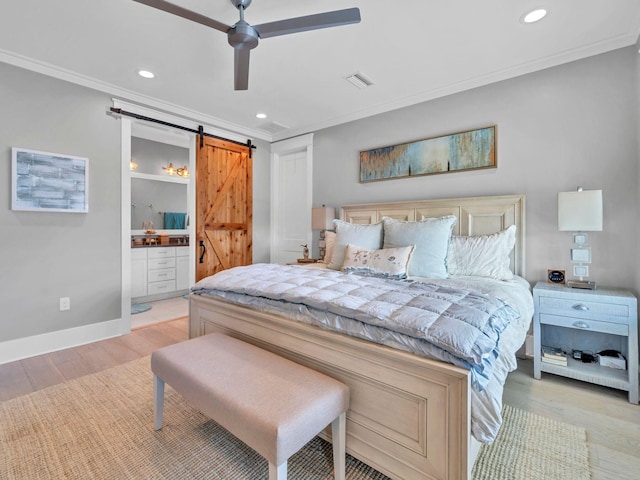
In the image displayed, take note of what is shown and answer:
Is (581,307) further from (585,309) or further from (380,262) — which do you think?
(380,262)

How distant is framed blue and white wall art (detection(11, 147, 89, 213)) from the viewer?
105 inches

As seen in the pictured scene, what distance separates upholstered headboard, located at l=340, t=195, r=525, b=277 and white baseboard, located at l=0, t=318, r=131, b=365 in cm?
333

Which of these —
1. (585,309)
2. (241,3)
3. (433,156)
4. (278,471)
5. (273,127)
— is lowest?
(278,471)

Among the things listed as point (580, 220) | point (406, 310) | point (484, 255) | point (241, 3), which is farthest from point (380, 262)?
point (241, 3)

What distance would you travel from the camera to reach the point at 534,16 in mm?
2086

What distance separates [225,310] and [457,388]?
61.5 inches

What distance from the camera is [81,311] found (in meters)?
3.04

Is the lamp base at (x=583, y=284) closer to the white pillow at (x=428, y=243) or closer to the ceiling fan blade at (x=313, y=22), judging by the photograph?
the white pillow at (x=428, y=243)

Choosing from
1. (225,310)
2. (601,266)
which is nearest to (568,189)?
(601,266)

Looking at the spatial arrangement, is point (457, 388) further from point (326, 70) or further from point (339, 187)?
point (339, 187)

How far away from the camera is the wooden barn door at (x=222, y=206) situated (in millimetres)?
4016

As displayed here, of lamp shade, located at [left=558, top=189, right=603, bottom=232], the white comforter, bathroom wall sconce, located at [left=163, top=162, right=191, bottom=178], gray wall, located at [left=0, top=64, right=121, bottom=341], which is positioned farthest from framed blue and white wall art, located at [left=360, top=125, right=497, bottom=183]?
bathroom wall sconce, located at [left=163, top=162, right=191, bottom=178]

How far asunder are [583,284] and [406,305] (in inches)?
72.1

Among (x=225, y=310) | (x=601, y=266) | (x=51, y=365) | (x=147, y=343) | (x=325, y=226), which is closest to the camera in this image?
(x=225, y=310)
